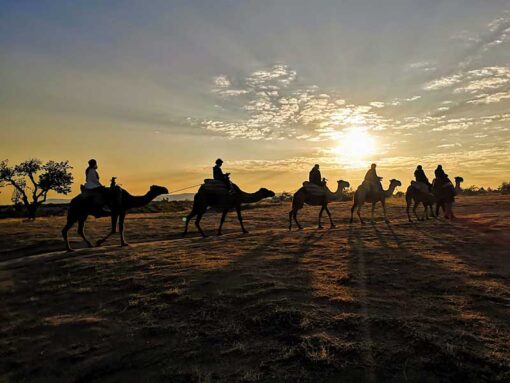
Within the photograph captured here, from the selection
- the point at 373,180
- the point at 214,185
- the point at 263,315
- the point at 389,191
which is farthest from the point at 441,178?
the point at 263,315

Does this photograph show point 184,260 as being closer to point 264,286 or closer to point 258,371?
point 264,286

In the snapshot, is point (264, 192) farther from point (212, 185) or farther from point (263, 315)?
point (263, 315)

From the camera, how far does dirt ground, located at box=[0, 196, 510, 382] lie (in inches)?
207

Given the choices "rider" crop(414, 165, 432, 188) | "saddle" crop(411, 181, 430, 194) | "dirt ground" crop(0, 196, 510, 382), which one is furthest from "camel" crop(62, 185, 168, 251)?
"rider" crop(414, 165, 432, 188)

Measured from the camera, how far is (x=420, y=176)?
21.9 m

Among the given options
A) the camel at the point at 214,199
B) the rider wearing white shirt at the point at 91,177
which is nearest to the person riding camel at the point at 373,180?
the camel at the point at 214,199

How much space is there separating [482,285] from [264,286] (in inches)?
159

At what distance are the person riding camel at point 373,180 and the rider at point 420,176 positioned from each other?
2.64 meters

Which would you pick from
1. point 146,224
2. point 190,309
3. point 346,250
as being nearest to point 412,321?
point 190,309

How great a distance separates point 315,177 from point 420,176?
5876mm

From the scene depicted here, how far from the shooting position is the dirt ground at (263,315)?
5.25m

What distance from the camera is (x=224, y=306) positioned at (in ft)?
24.1

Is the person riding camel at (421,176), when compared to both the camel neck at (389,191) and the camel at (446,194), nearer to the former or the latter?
the camel at (446,194)

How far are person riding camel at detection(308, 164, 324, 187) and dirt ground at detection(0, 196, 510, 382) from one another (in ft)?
25.3
